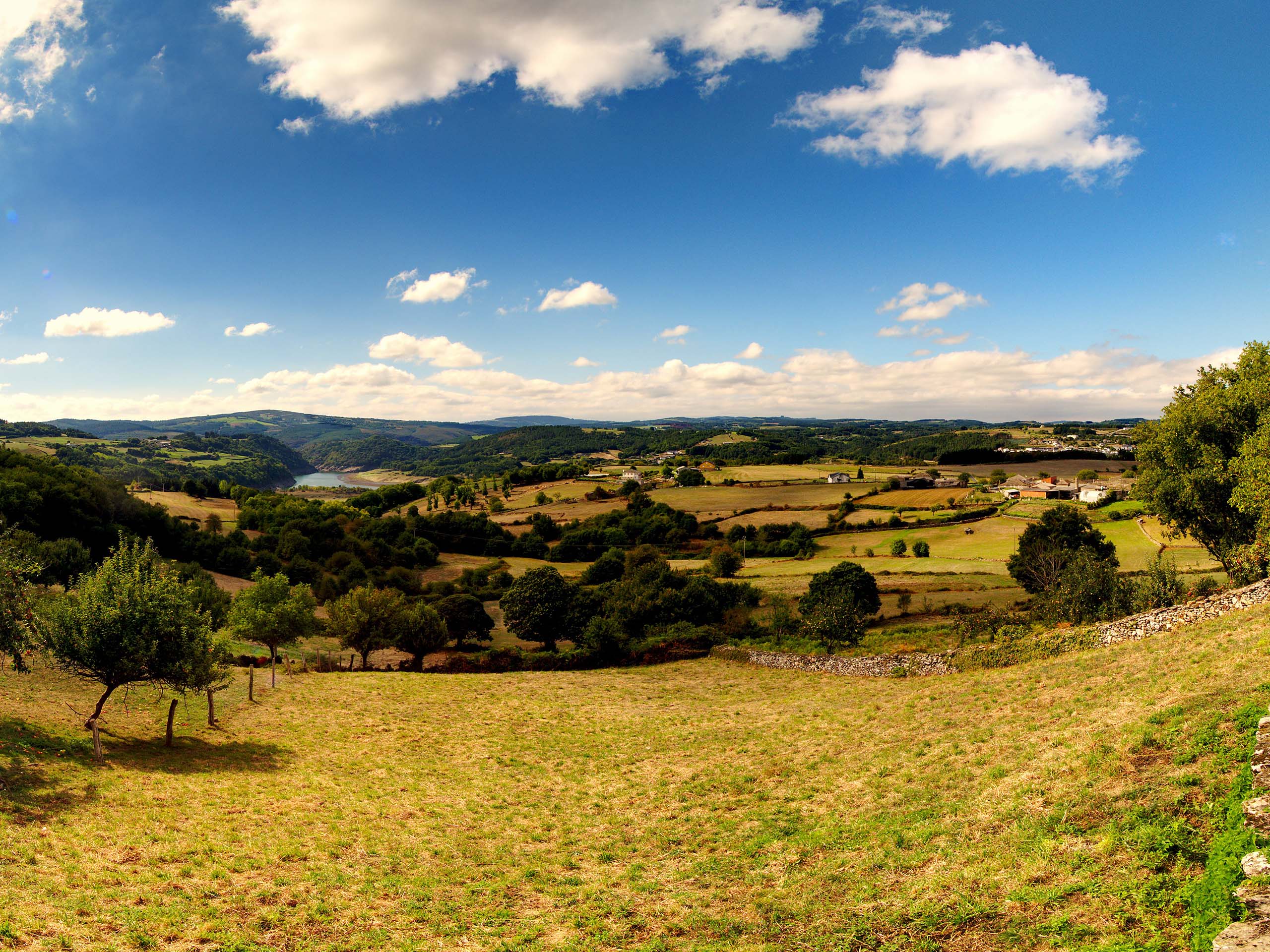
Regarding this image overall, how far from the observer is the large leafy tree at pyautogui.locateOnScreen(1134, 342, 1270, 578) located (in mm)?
27203

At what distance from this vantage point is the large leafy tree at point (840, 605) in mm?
37438

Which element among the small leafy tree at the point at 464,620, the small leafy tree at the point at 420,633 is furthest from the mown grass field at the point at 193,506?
the small leafy tree at the point at 420,633

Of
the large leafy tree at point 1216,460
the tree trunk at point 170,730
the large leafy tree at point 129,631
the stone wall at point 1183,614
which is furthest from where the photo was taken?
the large leafy tree at point 1216,460

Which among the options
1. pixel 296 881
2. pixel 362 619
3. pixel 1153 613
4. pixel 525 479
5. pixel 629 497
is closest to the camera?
pixel 296 881

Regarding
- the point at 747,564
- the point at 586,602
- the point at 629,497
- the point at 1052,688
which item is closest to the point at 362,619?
the point at 586,602

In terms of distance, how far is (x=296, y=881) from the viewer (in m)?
11.7

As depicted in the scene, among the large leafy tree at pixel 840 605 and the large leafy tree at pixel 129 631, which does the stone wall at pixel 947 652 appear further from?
the large leafy tree at pixel 129 631

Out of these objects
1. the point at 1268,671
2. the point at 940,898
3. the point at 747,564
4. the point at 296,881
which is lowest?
Answer: the point at 747,564

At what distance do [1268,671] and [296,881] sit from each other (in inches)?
850

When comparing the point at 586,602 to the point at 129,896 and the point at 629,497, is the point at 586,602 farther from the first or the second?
the point at 629,497

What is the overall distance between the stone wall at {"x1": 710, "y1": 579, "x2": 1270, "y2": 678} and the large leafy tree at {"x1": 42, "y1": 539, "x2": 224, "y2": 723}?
3001cm

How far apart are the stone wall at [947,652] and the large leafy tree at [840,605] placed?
2.94 m

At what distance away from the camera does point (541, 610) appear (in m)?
49.3

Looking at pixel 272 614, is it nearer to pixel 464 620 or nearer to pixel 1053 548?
pixel 464 620
